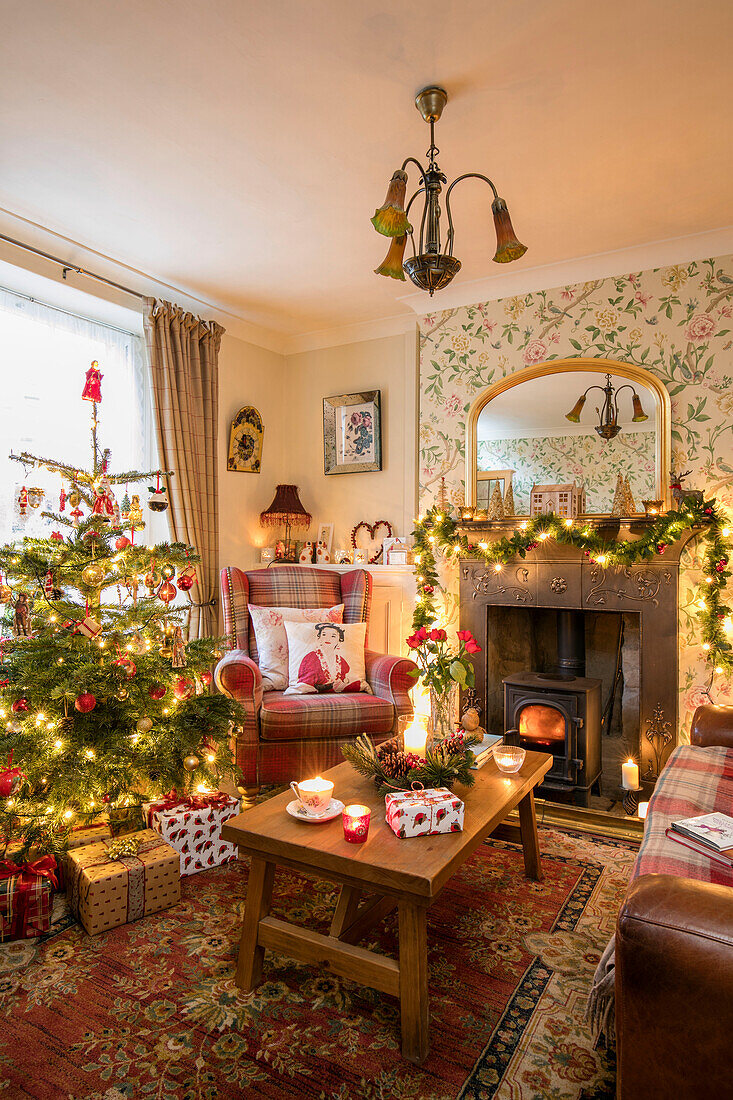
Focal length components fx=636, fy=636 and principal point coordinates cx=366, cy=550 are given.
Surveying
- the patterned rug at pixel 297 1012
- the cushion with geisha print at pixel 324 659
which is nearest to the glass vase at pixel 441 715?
the patterned rug at pixel 297 1012

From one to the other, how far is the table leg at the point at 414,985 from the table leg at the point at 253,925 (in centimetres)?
42

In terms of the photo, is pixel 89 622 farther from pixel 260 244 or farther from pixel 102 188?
pixel 260 244

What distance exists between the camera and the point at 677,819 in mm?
1686

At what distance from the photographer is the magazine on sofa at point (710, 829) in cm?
149

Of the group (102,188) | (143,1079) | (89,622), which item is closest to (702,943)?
(143,1079)

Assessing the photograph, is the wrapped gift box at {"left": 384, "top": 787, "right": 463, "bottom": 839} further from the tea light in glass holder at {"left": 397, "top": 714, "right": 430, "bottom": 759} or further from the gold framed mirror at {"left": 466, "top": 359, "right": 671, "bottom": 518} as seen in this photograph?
the gold framed mirror at {"left": 466, "top": 359, "right": 671, "bottom": 518}

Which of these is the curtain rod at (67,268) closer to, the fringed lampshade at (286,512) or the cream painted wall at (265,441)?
the cream painted wall at (265,441)

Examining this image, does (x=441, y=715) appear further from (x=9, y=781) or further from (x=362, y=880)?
(x=9, y=781)

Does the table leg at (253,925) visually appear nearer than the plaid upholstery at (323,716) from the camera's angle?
Yes

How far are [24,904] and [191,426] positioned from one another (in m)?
2.60

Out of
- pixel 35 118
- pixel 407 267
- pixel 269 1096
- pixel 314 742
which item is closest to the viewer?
pixel 269 1096

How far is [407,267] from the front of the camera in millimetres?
2002

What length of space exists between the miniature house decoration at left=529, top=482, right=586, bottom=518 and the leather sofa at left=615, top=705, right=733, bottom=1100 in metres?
2.49

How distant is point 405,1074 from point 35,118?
3113mm
